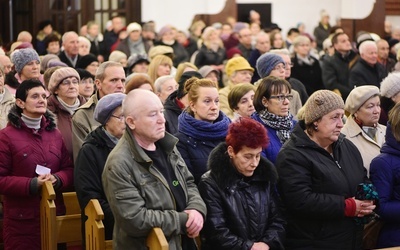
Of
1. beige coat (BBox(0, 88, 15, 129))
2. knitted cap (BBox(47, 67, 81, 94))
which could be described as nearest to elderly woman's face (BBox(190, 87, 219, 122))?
knitted cap (BBox(47, 67, 81, 94))

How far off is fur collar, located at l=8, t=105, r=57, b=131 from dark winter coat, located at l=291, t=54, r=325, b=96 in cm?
535

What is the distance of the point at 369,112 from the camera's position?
6270mm

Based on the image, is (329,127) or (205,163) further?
(205,163)

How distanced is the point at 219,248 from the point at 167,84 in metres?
2.96

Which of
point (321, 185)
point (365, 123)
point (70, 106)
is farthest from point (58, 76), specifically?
point (321, 185)

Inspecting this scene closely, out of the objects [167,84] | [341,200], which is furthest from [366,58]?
[341,200]

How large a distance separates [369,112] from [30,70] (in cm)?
340

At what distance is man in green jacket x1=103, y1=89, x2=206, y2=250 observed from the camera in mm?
4613

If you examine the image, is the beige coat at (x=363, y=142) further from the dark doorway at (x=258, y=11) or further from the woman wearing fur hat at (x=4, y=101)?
the dark doorway at (x=258, y=11)

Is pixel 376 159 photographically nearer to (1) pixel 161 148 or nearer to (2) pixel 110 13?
(1) pixel 161 148

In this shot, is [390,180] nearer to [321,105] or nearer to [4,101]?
[321,105]

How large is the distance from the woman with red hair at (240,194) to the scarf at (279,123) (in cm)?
89

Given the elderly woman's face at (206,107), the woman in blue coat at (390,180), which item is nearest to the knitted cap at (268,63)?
the elderly woman's face at (206,107)

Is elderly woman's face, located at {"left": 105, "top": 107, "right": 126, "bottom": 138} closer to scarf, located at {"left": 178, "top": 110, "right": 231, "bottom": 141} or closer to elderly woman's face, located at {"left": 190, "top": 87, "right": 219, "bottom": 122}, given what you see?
scarf, located at {"left": 178, "top": 110, "right": 231, "bottom": 141}
